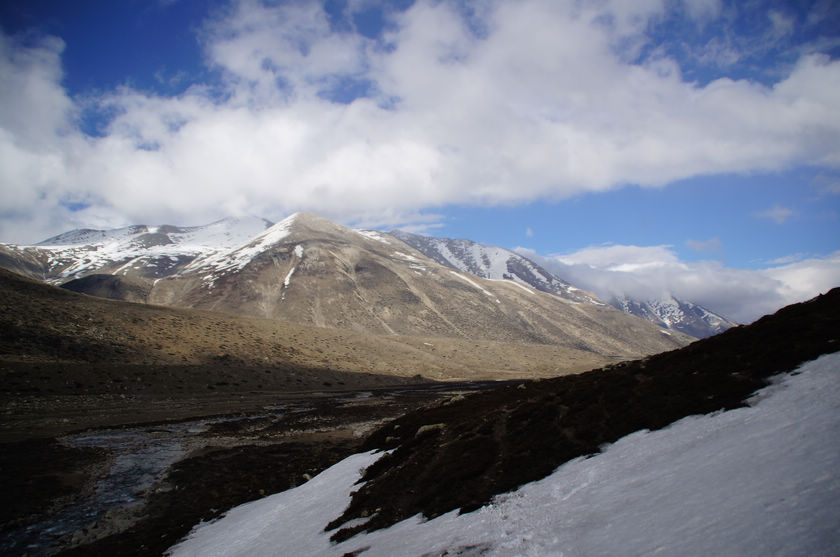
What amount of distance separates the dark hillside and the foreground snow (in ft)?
2.50

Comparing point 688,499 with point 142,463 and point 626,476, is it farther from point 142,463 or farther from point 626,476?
point 142,463

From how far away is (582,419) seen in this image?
13820 mm

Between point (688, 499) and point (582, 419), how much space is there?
7.45m

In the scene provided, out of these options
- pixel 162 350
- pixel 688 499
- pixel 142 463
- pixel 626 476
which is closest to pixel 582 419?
pixel 626 476

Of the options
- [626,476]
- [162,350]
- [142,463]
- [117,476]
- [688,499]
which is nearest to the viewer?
[688,499]

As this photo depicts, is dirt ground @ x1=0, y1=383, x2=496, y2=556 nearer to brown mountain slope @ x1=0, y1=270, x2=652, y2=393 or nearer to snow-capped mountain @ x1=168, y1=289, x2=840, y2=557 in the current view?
snow-capped mountain @ x1=168, y1=289, x2=840, y2=557

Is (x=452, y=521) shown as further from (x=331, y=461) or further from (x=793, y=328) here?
(x=331, y=461)

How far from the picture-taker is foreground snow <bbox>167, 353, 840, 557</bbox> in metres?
5.12

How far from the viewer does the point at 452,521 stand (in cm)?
979

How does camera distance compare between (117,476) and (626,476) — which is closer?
(626,476)

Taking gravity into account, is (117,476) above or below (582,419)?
below

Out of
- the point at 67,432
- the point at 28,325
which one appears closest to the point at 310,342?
the point at 28,325

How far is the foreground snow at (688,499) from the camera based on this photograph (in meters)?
5.12

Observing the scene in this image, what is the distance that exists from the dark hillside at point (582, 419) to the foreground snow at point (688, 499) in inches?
30.0
